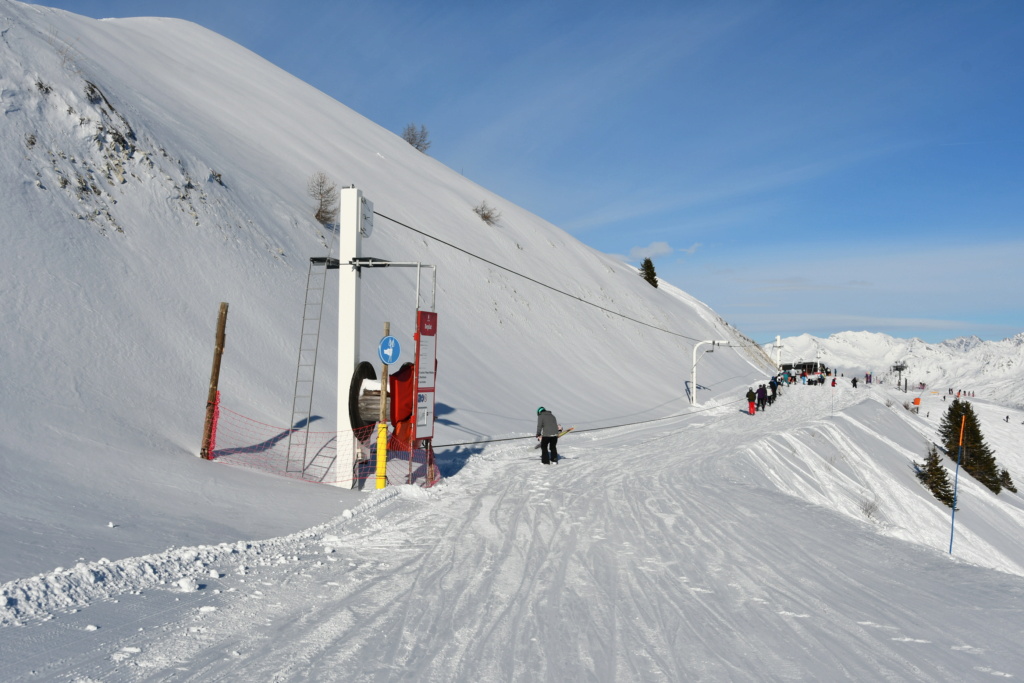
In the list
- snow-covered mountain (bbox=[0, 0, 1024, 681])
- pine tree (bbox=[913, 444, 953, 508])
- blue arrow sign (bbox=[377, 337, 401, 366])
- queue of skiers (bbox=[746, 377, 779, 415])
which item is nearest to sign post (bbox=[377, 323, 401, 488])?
blue arrow sign (bbox=[377, 337, 401, 366])

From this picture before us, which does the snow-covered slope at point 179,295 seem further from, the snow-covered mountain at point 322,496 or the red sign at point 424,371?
the red sign at point 424,371

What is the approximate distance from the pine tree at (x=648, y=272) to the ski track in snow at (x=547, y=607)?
6459 centimetres

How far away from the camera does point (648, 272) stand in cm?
7419

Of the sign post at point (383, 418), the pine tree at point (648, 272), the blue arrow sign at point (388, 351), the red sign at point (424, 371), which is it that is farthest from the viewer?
the pine tree at point (648, 272)

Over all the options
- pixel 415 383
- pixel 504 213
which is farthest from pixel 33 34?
pixel 504 213

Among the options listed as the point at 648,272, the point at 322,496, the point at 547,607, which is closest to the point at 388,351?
the point at 322,496

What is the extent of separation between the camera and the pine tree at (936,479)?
32531 mm

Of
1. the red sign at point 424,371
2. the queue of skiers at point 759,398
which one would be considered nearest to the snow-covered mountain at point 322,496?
the red sign at point 424,371

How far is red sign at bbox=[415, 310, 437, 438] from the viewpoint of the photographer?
12.3 m

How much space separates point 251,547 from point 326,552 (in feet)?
2.51

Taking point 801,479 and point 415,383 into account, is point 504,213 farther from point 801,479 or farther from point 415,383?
point 415,383

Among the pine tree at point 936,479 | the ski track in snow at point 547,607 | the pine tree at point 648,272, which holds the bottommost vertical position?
the pine tree at point 936,479

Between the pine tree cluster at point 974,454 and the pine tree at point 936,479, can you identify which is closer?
the pine tree at point 936,479

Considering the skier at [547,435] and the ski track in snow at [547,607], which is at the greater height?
the skier at [547,435]
